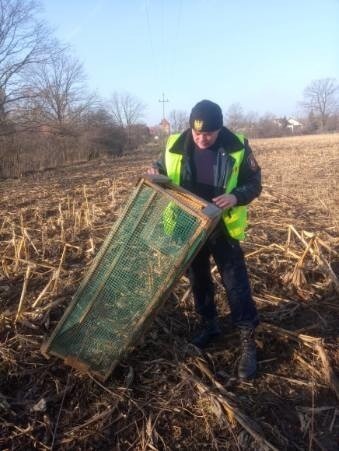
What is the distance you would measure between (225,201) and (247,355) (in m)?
1.34

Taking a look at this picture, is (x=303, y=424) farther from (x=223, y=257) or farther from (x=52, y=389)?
(x=52, y=389)

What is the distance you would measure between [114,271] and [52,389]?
1.07m

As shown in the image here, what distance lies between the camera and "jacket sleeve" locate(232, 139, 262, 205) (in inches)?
132

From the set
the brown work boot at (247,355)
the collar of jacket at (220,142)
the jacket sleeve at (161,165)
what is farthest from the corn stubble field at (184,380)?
the collar of jacket at (220,142)

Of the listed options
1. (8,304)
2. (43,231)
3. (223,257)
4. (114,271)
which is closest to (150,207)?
(114,271)

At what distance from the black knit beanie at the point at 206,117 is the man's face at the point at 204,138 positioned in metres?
0.05

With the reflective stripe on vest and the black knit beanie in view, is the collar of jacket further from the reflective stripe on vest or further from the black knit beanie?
the black knit beanie

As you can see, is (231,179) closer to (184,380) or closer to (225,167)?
(225,167)

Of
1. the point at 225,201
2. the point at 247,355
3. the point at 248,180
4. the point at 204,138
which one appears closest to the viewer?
the point at 225,201

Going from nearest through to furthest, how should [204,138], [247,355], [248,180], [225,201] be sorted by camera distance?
1. [225,201]
2. [204,138]
3. [248,180]
4. [247,355]

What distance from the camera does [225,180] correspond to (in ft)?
11.2

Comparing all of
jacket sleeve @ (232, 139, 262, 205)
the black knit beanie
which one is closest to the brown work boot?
jacket sleeve @ (232, 139, 262, 205)

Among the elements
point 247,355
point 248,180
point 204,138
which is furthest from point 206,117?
point 247,355

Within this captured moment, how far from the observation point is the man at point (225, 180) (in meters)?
3.33
